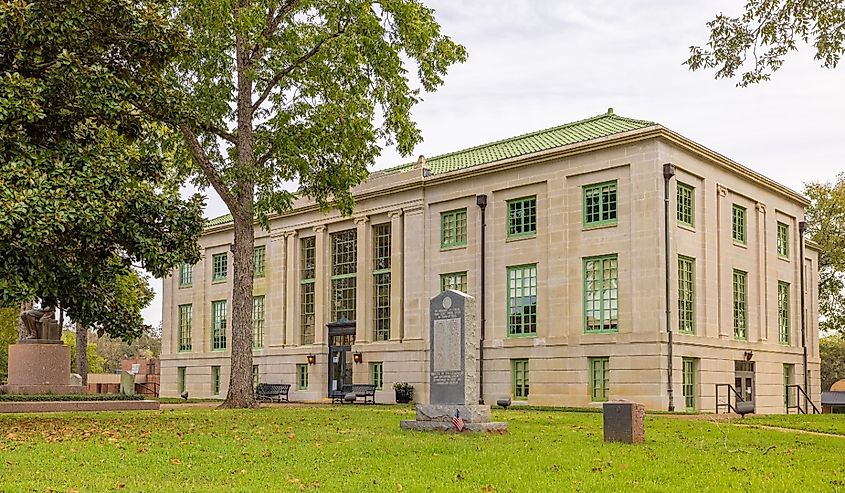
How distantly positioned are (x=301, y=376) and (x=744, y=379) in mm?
20110

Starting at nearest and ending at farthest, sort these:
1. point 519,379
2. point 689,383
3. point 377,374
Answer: point 689,383 < point 519,379 < point 377,374

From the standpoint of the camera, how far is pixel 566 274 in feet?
112

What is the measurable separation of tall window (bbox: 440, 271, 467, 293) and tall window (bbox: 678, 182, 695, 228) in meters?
9.00

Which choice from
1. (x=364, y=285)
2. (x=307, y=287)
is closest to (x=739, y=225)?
(x=364, y=285)

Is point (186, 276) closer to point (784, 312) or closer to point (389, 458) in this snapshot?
point (784, 312)

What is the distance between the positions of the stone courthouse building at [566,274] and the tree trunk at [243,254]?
11.0 meters

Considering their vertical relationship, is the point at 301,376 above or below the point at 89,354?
above

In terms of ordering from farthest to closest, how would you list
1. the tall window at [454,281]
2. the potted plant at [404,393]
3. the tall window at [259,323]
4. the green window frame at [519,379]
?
1. the tall window at [259,323]
2. the potted plant at [404,393]
3. the tall window at [454,281]
4. the green window frame at [519,379]

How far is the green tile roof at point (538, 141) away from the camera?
3581 cm

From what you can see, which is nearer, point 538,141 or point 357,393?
point 538,141

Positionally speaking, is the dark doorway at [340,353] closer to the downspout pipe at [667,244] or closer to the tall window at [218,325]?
the tall window at [218,325]

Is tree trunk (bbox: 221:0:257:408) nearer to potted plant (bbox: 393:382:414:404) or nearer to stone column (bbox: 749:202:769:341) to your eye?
potted plant (bbox: 393:382:414:404)

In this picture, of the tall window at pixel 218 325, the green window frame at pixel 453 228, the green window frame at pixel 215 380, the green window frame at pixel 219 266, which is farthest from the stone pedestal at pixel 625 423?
the green window frame at pixel 219 266

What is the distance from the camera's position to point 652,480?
38.9ft
